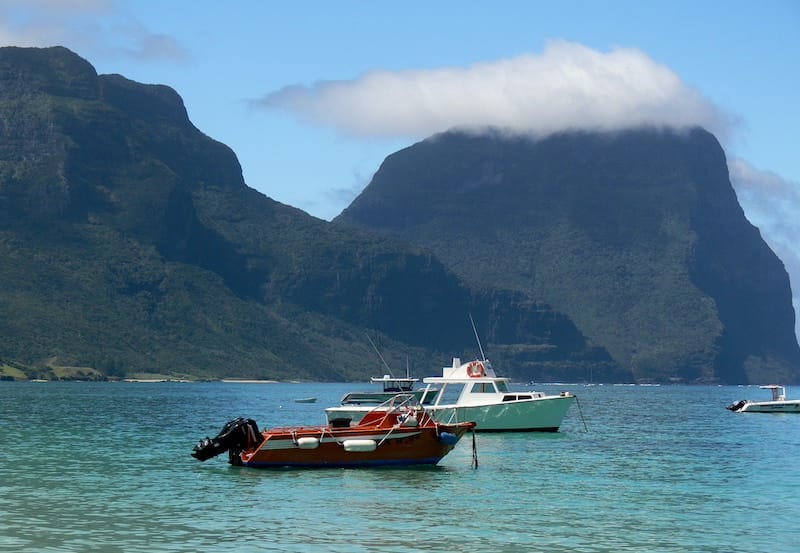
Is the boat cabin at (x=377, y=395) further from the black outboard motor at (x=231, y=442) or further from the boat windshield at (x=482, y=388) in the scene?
the black outboard motor at (x=231, y=442)

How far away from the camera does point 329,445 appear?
6072cm

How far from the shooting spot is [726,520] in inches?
1811

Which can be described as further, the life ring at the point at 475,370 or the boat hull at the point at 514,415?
the life ring at the point at 475,370

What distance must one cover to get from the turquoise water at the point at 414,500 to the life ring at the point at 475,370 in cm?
712

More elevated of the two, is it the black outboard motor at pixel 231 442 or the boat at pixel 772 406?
the boat at pixel 772 406

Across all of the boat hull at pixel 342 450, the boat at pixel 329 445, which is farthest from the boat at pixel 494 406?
the boat hull at pixel 342 450

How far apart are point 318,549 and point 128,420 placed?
2896 inches

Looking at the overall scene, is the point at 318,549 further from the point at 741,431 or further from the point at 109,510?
the point at 741,431

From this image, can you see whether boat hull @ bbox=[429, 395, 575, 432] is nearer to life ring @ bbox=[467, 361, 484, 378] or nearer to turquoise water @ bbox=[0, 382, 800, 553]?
life ring @ bbox=[467, 361, 484, 378]

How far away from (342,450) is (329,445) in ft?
2.40

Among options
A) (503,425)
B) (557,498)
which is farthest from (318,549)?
(503,425)

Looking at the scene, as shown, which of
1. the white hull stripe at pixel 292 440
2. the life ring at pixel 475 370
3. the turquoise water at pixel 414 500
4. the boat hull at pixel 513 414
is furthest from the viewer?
the life ring at pixel 475 370

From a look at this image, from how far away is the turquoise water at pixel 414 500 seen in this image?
132 feet

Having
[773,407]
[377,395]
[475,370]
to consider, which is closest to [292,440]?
[475,370]
